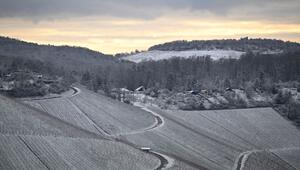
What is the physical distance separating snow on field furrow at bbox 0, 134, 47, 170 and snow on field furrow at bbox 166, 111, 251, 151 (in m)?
39.6

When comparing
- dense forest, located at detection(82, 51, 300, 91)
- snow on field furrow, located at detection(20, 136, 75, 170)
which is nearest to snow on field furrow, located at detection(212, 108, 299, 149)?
dense forest, located at detection(82, 51, 300, 91)

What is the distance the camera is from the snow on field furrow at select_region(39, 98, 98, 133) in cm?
7438

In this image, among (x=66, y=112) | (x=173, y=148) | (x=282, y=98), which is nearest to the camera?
(x=173, y=148)

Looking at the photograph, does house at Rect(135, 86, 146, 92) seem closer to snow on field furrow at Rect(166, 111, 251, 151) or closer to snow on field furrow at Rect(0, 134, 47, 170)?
snow on field furrow at Rect(166, 111, 251, 151)

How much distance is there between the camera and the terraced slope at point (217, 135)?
2790 inches

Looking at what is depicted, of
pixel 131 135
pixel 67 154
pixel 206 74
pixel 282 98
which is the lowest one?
pixel 206 74

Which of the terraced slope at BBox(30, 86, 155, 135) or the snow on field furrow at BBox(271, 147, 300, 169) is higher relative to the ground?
the terraced slope at BBox(30, 86, 155, 135)

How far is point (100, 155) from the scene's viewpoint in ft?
184

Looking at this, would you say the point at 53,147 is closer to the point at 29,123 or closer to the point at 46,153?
the point at 46,153

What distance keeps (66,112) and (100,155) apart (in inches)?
921

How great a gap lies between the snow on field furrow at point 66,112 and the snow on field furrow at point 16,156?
67.1ft

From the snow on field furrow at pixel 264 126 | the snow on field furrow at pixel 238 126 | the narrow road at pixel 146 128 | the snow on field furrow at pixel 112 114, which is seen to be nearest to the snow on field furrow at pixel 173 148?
the narrow road at pixel 146 128

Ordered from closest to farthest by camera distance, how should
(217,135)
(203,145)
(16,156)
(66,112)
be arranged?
(16,156) → (203,145) → (66,112) → (217,135)

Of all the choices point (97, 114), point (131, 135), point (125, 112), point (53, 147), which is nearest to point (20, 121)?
point (53, 147)
